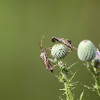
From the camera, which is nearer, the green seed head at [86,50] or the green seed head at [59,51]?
the green seed head at [86,50]

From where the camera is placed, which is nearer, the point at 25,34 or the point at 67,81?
the point at 67,81

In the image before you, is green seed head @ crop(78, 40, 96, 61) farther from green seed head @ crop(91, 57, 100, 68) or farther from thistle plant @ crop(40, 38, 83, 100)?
green seed head @ crop(91, 57, 100, 68)

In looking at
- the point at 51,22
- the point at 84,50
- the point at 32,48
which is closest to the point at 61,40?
the point at 84,50

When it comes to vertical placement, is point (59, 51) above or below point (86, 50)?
above

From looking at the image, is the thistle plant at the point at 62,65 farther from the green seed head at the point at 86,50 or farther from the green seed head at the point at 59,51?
the green seed head at the point at 86,50

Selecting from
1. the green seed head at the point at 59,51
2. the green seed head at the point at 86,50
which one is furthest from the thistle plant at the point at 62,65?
the green seed head at the point at 86,50

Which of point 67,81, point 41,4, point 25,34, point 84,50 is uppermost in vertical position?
point 41,4

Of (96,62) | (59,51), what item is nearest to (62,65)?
(59,51)

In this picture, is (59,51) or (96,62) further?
(96,62)

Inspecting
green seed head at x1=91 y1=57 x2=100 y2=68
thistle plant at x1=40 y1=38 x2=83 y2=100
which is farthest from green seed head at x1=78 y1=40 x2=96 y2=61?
green seed head at x1=91 y1=57 x2=100 y2=68

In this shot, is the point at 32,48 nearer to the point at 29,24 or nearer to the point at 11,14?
the point at 29,24

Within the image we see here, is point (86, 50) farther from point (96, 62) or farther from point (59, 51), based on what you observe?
point (96, 62)
